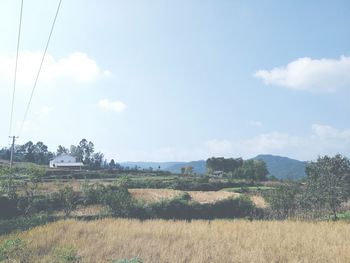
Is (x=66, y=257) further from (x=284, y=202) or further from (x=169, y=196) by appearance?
(x=169, y=196)

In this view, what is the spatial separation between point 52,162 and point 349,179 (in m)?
103

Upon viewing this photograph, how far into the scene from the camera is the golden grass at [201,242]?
405 inches

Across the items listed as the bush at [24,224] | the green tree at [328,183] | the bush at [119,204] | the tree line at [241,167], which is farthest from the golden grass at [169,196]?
the tree line at [241,167]

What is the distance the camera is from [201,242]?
12.0m

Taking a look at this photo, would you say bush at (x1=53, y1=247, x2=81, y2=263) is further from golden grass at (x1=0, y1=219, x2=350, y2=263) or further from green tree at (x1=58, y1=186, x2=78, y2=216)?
green tree at (x1=58, y1=186, x2=78, y2=216)

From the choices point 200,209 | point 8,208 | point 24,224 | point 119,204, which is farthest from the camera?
point 200,209

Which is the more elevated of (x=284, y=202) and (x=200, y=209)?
(x=284, y=202)

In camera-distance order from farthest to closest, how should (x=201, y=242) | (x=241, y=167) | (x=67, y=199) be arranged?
(x=241, y=167) → (x=67, y=199) → (x=201, y=242)

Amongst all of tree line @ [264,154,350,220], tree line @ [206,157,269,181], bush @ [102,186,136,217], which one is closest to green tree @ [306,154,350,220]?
tree line @ [264,154,350,220]

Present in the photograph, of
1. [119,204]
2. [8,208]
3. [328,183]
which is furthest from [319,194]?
[8,208]

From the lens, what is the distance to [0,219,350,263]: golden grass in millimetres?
10289

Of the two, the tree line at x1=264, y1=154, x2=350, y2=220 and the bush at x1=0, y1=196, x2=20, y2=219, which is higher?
the tree line at x1=264, y1=154, x2=350, y2=220

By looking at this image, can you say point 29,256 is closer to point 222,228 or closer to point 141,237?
point 141,237

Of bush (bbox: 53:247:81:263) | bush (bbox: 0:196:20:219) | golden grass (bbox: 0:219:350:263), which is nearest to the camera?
bush (bbox: 53:247:81:263)
